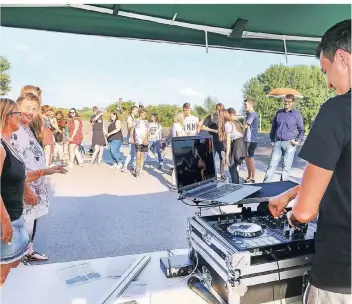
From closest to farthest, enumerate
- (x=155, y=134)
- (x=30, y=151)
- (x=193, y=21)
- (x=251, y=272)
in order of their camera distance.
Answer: (x=251, y=272)
(x=193, y=21)
(x=30, y=151)
(x=155, y=134)

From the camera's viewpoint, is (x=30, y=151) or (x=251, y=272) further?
(x=30, y=151)

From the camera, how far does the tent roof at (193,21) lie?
172cm

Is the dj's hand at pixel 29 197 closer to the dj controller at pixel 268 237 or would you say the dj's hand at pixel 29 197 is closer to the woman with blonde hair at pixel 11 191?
the woman with blonde hair at pixel 11 191

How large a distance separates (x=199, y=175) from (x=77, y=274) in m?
0.64

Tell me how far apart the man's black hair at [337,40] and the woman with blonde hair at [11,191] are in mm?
1360

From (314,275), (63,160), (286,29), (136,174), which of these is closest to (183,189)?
(314,275)

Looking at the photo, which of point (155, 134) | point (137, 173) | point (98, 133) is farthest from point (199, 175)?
point (98, 133)

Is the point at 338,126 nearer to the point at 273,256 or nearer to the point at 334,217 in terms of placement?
the point at 334,217

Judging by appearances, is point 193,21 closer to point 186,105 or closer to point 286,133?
point 286,133

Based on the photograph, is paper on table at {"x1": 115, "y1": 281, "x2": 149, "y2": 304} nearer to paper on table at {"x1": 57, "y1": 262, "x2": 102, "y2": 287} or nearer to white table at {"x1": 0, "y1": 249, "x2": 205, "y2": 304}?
white table at {"x1": 0, "y1": 249, "x2": 205, "y2": 304}

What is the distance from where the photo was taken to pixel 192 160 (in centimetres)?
146

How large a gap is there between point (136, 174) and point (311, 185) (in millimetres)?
5479

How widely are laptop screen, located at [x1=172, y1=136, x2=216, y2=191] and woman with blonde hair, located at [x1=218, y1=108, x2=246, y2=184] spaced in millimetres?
3434

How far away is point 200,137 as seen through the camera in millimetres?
1535
